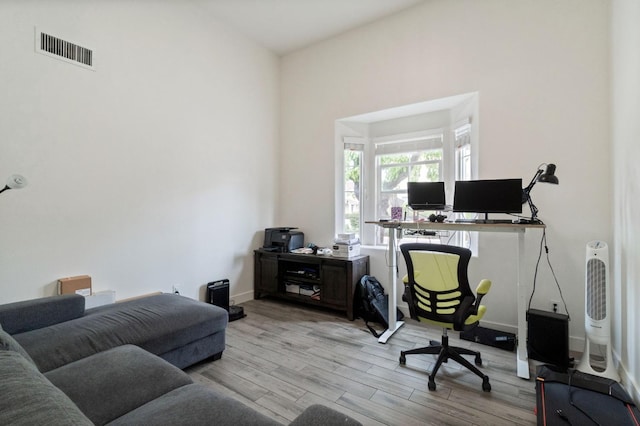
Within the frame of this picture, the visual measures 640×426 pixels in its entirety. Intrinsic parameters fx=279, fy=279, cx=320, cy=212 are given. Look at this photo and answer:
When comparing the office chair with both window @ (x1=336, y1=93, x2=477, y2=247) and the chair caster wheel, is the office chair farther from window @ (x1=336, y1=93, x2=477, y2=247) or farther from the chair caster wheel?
window @ (x1=336, y1=93, x2=477, y2=247)

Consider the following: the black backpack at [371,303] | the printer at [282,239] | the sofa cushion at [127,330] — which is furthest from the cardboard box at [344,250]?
the sofa cushion at [127,330]

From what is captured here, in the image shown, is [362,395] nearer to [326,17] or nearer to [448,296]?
[448,296]

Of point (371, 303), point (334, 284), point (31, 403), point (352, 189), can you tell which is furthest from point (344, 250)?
point (31, 403)

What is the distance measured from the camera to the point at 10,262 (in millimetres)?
2223

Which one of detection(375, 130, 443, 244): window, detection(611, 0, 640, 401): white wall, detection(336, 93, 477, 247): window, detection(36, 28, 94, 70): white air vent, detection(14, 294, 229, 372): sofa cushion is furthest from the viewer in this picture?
detection(375, 130, 443, 244): window

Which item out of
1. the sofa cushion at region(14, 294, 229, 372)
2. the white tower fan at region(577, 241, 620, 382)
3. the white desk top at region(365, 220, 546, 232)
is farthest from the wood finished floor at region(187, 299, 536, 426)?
the white desk top at region(365, 220, 546, 232)

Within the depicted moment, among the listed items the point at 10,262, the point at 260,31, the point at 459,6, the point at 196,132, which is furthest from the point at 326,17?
the point at 10,262

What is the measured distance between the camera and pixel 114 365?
1489 millimetres

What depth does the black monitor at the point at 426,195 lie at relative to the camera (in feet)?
10.4

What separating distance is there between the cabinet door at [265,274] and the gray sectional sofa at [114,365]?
1.58 m

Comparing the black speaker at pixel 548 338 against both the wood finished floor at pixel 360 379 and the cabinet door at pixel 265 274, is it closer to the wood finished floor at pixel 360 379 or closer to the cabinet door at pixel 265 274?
Answer: the wood finished floor at pixel 360 379

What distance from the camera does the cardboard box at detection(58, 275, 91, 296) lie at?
7.91 feet

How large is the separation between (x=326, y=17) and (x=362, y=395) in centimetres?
431

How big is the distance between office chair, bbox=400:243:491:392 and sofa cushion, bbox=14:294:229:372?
169cm
